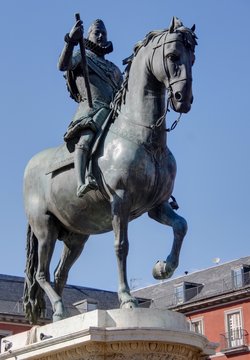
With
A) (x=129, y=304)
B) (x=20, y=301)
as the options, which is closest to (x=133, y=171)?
(x=129, y=304)

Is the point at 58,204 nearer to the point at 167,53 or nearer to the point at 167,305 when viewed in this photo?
the point at 167,53

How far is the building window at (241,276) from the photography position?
55125mm

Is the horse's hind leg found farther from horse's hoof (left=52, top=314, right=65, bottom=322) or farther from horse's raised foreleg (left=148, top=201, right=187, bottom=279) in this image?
horse's raised foreleg (left=148, top=201, right=187, bottom=279)

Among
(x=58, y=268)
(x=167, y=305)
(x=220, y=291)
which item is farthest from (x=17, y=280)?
(x=58, y=268)

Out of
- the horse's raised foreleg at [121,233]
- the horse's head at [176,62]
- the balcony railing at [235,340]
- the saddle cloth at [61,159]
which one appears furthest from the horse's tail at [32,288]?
the balcony railing at [235,340]

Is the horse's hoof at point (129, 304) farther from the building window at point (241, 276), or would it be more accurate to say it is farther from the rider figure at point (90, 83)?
the building window at point (241, 276)

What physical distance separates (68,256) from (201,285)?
47.1 meters

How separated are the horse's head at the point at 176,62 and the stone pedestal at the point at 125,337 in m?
2.60

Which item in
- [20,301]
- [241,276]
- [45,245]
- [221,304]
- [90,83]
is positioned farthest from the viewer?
[20,301]

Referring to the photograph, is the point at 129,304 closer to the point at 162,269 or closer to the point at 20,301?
the point at 162,269

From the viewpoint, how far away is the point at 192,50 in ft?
36.3

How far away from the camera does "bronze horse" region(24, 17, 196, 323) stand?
1079cm

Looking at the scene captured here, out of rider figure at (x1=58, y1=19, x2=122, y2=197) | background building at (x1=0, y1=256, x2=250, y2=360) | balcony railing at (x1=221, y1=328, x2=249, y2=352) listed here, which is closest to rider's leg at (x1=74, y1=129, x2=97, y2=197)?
rider figure at (x1=58, y1=19, x2=122, y2=197)

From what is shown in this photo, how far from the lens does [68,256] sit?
12.5 metres
